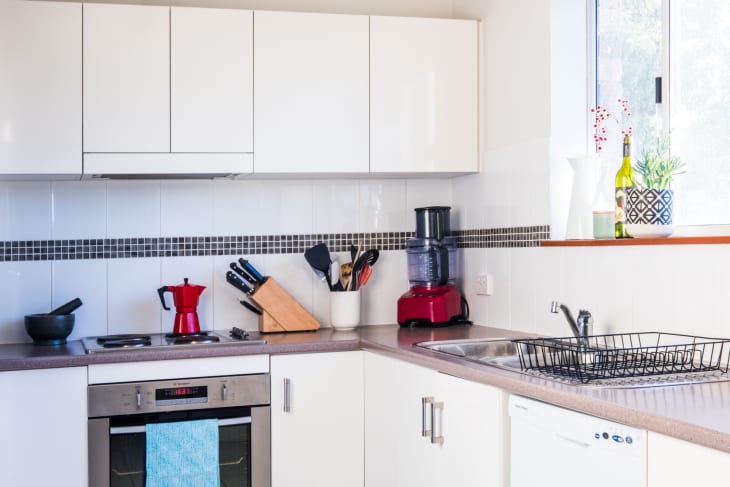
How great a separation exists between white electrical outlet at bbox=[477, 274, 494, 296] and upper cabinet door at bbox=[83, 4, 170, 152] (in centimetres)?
130

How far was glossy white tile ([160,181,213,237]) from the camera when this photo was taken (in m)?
3.56

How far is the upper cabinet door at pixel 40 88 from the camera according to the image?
3.10 m

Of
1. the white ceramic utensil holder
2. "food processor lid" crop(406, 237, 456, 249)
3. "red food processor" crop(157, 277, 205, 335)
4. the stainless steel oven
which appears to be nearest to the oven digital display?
the stainless steel oven

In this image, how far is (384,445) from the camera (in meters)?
3.03

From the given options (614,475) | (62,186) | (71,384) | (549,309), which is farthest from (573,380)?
(62,186)

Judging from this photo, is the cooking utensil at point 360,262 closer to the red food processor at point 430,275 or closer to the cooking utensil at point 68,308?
the red food processor at point 430,275

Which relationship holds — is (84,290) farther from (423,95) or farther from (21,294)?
(423,95)

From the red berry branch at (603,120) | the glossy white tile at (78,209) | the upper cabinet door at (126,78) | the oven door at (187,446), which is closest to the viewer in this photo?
the red berry branch at (603,120)

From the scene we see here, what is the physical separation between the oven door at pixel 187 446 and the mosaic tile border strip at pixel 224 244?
2.51ft

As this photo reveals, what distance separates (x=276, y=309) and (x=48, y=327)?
0.84 m

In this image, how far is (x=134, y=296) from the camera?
3514 millimetres

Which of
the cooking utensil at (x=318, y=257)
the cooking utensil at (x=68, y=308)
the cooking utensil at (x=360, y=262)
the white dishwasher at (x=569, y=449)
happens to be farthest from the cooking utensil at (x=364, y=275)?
the white dishwasher at (x=569, y=449)

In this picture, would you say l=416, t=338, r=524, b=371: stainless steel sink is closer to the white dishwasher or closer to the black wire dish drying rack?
the black wire dish drying rack

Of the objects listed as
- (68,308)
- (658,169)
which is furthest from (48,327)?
(658,169)
